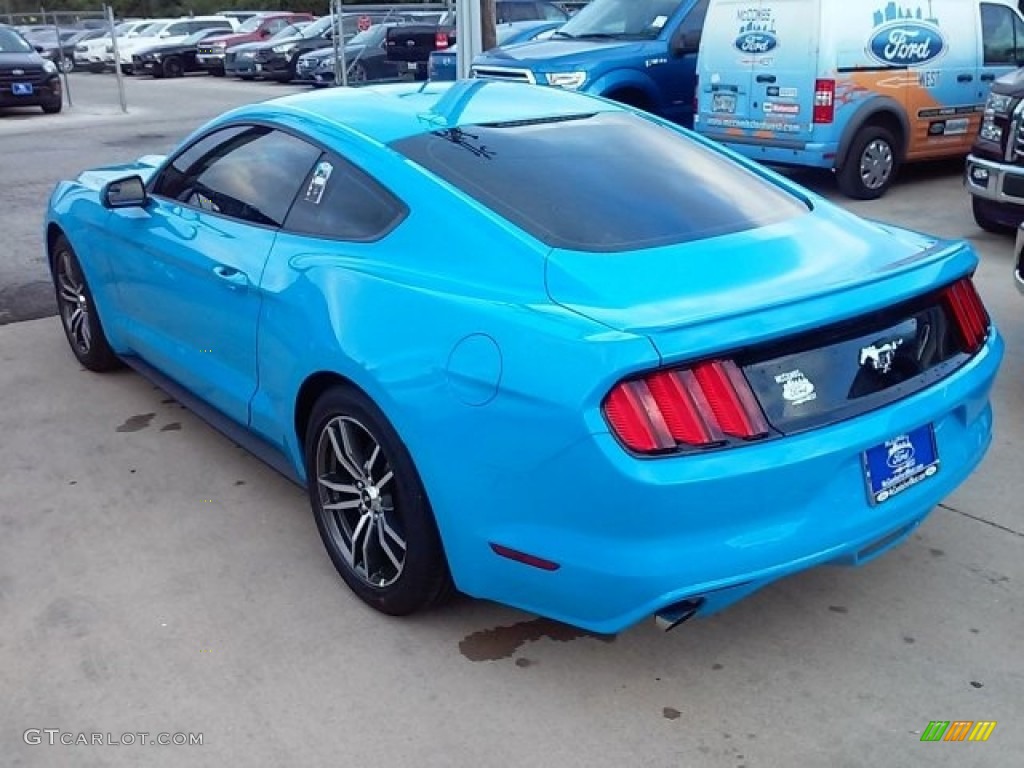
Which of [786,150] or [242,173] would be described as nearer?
[242,173]

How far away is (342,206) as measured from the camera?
3338 mm

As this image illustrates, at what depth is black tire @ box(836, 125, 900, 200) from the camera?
29.1 ft

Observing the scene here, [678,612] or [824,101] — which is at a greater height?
[824,101]

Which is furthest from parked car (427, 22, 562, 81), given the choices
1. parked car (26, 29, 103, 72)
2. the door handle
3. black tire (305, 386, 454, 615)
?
parked car (26, 29, 103, 72)

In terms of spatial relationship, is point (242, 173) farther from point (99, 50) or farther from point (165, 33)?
point (99, 50)

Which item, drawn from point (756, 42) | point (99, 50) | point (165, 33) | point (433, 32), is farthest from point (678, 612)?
point (99, 50)

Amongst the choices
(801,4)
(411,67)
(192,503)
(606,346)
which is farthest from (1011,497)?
(411,67)

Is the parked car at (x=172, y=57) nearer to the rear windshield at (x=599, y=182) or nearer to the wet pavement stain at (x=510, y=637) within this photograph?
the rear windshield at (x=599, y=182)

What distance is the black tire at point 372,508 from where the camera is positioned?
9.66ft

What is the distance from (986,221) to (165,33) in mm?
28743

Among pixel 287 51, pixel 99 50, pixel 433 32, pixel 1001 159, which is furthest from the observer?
pixel 99 50

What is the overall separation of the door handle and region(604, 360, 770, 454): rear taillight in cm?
166

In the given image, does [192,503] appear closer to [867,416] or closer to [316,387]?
[316,387]

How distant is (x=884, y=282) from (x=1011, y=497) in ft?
5.17
